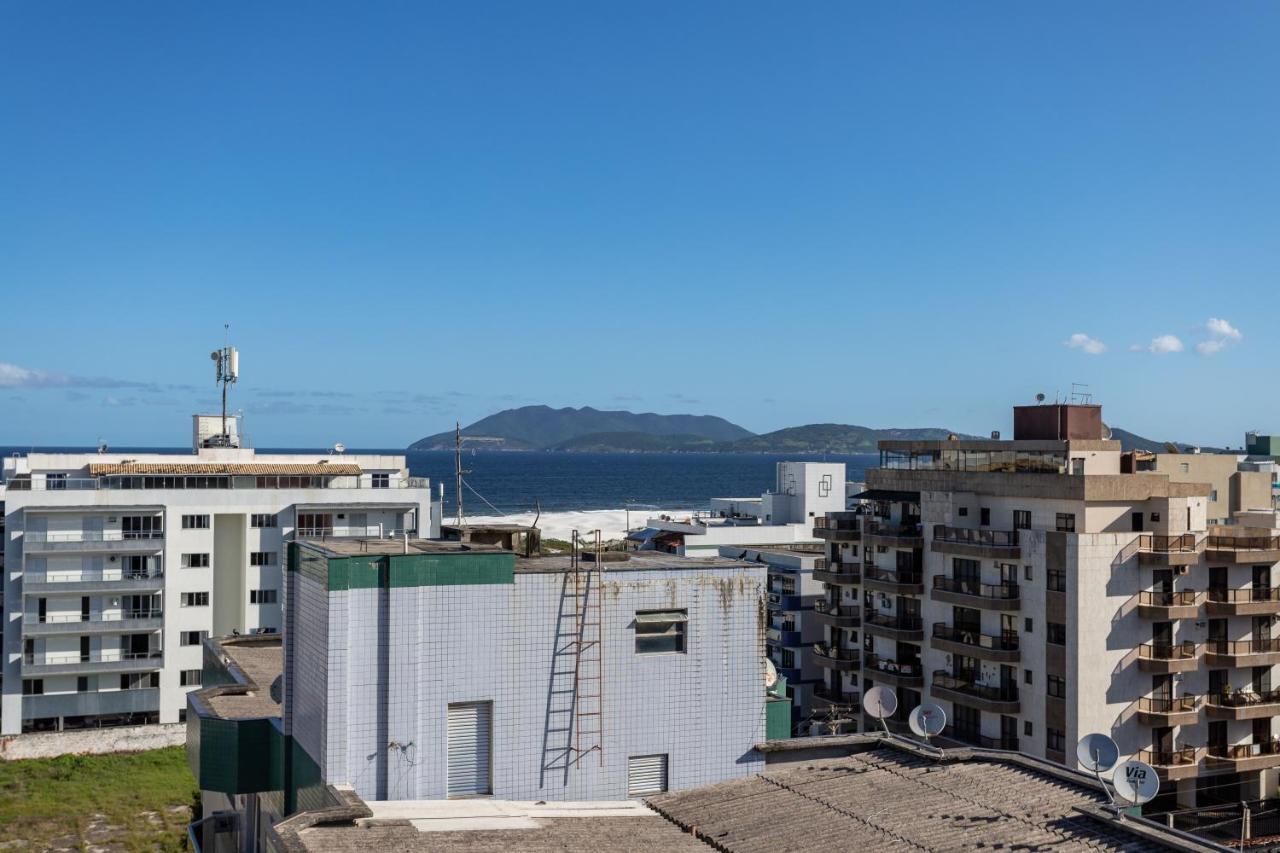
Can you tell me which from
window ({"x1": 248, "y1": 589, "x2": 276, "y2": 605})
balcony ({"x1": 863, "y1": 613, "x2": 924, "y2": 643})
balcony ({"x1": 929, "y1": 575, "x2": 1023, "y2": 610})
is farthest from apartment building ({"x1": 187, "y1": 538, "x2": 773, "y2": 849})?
window ({"x1": 248, "y1": 589, "x2": 276, "y2": 605})

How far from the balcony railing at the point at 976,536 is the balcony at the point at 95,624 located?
4281 cm

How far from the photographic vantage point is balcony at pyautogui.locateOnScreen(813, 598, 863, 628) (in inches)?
2387

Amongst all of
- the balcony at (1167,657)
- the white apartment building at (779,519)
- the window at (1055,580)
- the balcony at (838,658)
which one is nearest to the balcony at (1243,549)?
the balcony at (1167,657)

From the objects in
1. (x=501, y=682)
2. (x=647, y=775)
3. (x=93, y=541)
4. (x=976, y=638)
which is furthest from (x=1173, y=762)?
(x=93, y=541)

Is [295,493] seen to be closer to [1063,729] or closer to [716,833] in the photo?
[1063,729]

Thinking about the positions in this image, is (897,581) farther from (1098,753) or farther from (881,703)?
(1098,753)

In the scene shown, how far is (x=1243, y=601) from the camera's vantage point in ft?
166

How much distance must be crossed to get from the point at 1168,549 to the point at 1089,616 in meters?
4.73

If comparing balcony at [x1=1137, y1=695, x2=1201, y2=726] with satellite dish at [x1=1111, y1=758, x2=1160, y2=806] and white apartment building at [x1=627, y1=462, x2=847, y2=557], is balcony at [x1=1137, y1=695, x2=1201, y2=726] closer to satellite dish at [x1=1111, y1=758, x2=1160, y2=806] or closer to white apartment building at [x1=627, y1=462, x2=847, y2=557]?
satellite dish at [x1=1111, y1=758, x2=1160, y2=806]

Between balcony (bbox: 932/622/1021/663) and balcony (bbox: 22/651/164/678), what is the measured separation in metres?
A: 42.5

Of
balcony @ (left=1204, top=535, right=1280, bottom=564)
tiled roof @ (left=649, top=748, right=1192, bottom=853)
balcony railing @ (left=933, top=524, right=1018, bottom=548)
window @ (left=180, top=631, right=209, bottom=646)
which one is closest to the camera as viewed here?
tiled roof @ (left=649, top=748, right=1192, bottom=853)

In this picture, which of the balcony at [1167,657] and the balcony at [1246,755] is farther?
the balcony at [1246,755]

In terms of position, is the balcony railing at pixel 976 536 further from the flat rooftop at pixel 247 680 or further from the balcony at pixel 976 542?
the flat rooftop at pixel 247 680

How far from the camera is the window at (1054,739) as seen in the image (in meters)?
47.9
